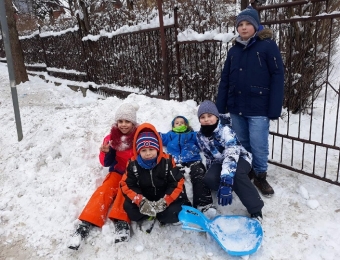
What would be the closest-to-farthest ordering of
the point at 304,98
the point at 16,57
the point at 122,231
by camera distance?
the point at 122,231 → the point at 304,98 → the point at 16,57

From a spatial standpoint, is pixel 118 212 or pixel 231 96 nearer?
pixel 118 212

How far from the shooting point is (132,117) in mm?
3141

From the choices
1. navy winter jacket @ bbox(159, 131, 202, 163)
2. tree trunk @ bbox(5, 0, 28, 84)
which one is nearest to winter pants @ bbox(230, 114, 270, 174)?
navy winter jacket @ bbox(159, 131, 202, 163)

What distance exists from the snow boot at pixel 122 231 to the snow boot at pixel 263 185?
151 cm

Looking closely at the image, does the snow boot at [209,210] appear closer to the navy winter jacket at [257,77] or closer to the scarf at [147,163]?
the scarf at [147,163]

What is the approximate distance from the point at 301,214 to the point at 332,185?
64 centimetres

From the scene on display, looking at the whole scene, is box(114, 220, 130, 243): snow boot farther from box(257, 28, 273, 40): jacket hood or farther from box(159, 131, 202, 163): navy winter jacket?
box(257, 28, 273, 40): jacket hood

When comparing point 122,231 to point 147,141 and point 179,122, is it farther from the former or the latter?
point 179,122

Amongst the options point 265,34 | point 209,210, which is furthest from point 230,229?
point 265,34

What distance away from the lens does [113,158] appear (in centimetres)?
326

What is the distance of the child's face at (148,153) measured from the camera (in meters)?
2.70

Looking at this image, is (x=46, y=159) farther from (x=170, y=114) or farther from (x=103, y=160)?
(x=170, y=114)

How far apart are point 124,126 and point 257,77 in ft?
4.86

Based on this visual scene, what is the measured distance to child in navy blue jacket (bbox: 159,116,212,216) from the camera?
2939 millimetres
